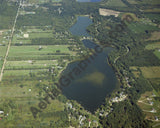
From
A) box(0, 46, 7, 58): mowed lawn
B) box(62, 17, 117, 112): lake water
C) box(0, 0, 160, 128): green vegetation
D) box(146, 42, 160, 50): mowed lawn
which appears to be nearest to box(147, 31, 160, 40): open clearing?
box(0, 0, 160, 128): green vegetation

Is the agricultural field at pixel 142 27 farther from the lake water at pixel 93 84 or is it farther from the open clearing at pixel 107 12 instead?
the lake water at pixel 93 84

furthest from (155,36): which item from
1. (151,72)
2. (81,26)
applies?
(81,26)

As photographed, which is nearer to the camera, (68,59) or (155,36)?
(68,59)

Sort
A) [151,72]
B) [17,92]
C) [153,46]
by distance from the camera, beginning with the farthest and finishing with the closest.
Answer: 1. [153,46]
2. [151,72]
3. [17,92]

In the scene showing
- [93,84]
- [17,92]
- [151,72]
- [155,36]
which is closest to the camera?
[17,92]

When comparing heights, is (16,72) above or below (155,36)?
below

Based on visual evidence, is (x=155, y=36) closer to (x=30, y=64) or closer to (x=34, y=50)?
(x=34, y=50)

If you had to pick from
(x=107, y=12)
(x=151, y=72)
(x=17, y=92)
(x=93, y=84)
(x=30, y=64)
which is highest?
(x=107, y=12)
